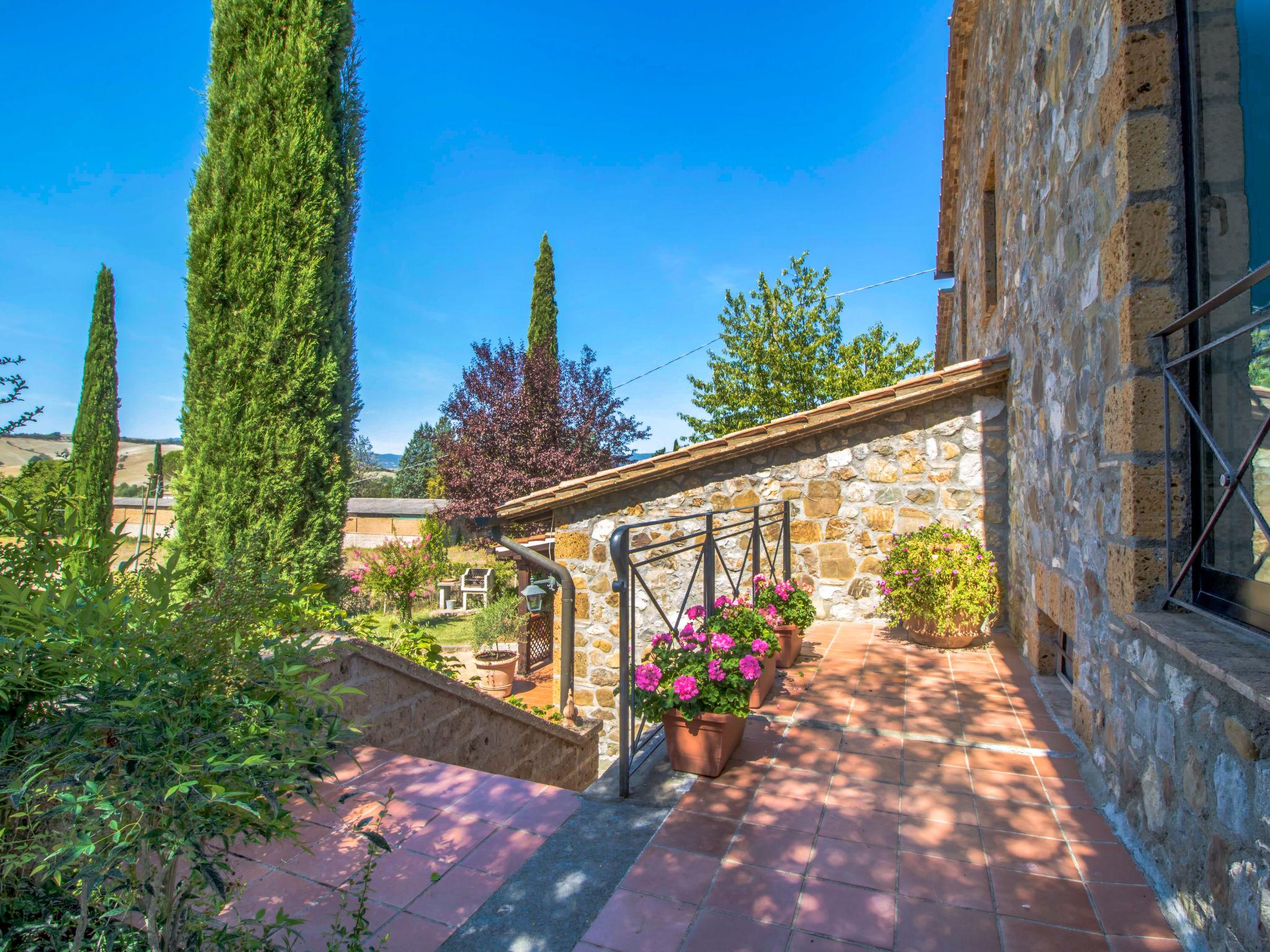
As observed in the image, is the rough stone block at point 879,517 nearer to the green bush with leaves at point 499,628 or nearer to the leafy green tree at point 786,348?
the green bush with leaves at point 499,628

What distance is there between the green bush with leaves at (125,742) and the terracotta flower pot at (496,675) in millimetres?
8999

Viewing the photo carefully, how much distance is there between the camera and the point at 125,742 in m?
1.16

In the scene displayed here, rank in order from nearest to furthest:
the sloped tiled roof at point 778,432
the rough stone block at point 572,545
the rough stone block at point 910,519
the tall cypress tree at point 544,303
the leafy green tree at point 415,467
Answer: the sloped tiled roof at point 778,432
the rough stone block at point 910,519
the rough stone block at point 572,545
the tall cypress tree at point 544,303
the leafy green tree at point 415,467

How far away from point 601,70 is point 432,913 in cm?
1603

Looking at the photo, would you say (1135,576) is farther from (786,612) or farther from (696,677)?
(786,612)

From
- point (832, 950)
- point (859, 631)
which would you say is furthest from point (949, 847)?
point (859, 631)

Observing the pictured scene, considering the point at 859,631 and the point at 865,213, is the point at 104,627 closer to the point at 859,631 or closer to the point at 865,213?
the point at 859,631

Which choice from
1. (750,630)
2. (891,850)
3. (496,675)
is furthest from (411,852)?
(496,675)

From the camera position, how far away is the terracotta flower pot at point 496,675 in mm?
10266

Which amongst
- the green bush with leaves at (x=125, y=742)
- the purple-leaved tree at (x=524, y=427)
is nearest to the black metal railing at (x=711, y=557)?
the green bush with leaves at (x=125, y=742)

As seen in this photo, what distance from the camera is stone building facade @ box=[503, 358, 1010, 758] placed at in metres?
5.56

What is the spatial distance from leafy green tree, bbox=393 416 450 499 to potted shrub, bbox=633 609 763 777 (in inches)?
1406

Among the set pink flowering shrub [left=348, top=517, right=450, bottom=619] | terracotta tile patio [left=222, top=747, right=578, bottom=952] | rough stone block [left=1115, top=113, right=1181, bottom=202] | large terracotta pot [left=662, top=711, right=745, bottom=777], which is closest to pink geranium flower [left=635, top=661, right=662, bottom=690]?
large terracotta pot [left=662, top=711, right=745, bottom=777]

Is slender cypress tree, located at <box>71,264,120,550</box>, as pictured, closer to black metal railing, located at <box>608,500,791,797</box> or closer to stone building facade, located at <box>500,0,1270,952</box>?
black metal railing, located at <box>608,500,791,797</box>
